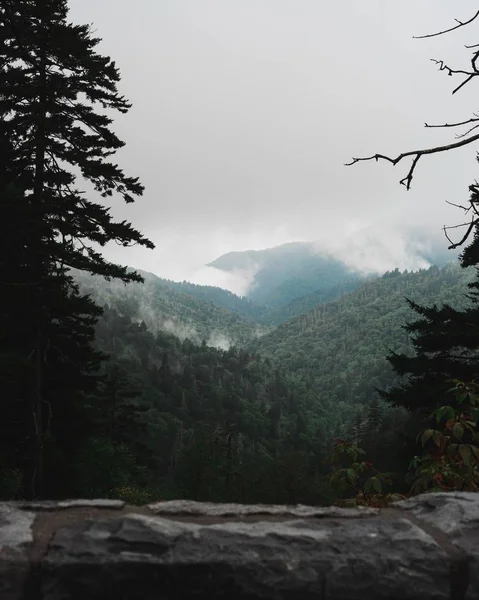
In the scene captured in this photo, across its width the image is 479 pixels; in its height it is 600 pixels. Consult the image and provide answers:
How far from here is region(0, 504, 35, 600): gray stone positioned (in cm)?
135

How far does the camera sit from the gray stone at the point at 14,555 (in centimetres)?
135

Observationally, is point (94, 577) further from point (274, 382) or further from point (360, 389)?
point (360, 389)

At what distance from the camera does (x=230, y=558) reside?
1407mm

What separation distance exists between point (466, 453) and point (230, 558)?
1769 millimetres

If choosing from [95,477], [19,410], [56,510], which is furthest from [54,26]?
[95,477]

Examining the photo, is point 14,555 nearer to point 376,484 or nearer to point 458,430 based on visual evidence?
point 376,484

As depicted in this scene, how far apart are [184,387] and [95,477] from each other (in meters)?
98.7

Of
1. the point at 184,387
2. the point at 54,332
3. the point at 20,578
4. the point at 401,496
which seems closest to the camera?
the point at 20,578

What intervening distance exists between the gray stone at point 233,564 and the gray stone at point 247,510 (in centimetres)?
16

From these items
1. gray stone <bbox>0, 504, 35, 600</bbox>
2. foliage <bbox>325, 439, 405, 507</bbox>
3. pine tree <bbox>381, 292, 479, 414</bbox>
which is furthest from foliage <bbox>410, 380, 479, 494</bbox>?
pine tree <bbox>381, 292, 479, 414</bbox>

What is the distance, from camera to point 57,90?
9.98 meters

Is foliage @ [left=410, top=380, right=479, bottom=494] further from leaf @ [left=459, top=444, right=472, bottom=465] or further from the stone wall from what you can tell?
the stone wall

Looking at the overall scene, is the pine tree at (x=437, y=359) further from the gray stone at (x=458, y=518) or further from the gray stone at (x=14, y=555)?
the gray stone at (x=14, y=555)

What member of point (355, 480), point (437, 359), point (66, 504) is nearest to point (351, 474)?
point (355, 480)
